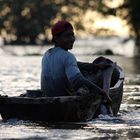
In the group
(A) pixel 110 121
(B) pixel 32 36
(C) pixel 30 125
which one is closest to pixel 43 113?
(C) pixel 30 125

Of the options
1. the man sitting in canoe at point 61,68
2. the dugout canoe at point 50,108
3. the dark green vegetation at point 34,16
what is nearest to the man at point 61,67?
the man sitting in canoe at point 61,68

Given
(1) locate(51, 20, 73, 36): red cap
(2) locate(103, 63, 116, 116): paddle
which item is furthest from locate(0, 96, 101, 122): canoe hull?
(1) locate(51, 20, 73, 36): red cap

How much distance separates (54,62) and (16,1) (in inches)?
3349

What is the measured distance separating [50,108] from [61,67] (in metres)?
0.91

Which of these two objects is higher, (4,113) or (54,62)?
(54,62)

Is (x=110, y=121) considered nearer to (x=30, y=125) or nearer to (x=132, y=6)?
(x=30, y=125)

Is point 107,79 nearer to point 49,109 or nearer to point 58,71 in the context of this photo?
point 58,71

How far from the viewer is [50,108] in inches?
499

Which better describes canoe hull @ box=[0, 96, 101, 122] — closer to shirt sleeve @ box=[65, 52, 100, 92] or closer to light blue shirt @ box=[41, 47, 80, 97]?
shirt sleeve @ box=[65, 52, 100, 92]

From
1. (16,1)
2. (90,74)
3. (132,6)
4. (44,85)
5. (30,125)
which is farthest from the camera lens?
(16,1)

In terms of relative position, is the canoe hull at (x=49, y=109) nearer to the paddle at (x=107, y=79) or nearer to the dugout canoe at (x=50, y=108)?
the dugout canoe at (x=50, y=108)

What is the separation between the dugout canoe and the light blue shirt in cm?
50

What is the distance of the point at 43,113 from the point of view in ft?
42.1

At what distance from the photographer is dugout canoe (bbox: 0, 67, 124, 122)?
41.3 feet
